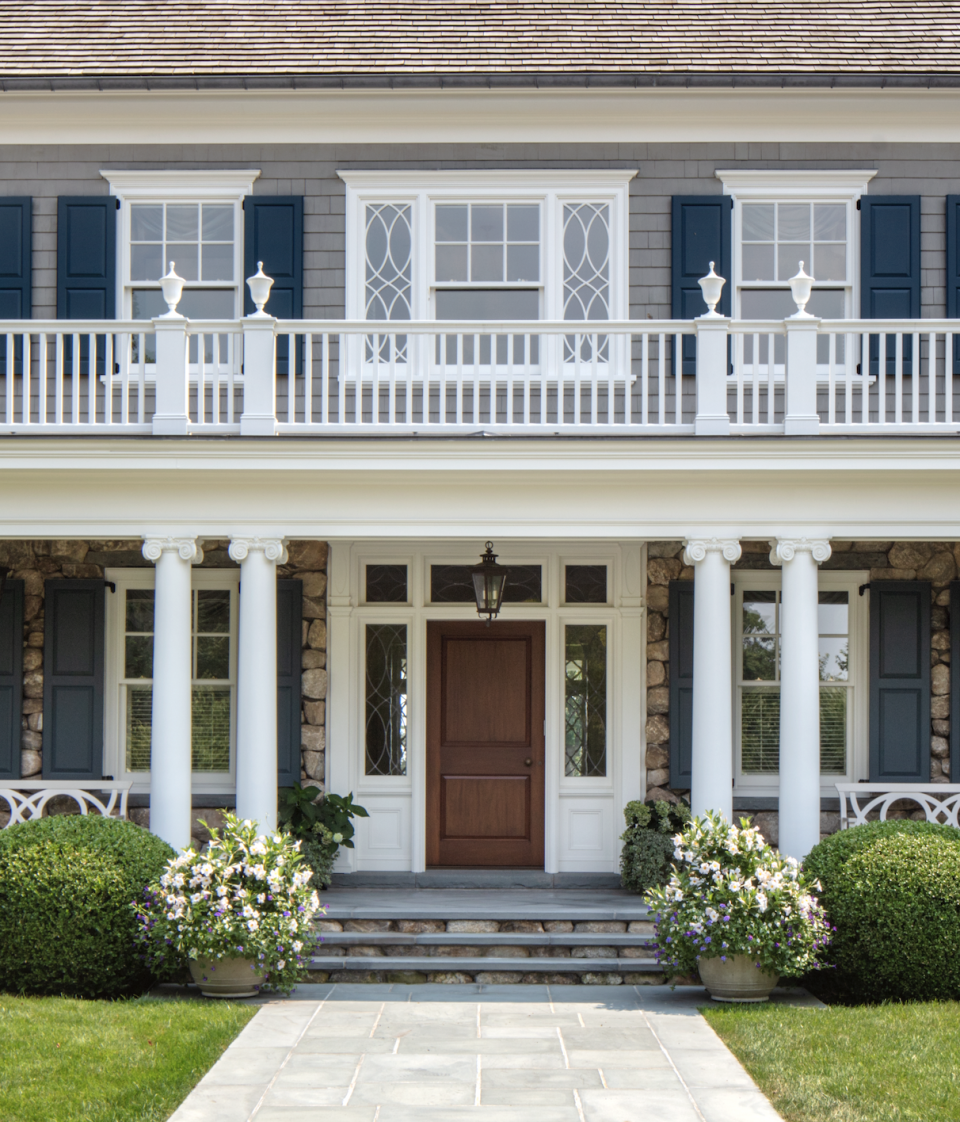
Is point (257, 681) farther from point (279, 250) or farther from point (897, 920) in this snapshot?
point (897, 920)

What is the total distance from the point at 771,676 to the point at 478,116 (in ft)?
18.0

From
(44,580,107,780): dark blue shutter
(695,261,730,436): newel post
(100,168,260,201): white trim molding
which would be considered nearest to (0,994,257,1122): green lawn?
(44,580,107,780): dark blue shutter

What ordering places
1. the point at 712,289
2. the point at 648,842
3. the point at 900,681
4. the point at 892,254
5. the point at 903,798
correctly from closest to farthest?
the point at 712,289 → the point at 648,842 → the point at 903,798 → the point at 892,254 → the point at 900,681

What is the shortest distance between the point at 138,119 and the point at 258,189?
1192 millimetres

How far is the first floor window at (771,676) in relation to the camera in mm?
11453

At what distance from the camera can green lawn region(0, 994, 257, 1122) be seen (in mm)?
6137

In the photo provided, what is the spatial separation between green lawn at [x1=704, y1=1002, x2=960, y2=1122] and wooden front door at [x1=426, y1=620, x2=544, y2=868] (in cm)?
371

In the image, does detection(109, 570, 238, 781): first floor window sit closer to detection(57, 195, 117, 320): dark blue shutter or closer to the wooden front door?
the wooden front door

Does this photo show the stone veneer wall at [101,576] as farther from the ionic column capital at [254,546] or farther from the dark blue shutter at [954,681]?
the dark blue shutter at [954,681]

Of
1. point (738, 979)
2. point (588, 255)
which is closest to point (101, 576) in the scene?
point (588, 255)

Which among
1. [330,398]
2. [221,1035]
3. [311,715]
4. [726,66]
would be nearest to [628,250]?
[726,66]

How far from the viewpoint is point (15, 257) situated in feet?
37.4

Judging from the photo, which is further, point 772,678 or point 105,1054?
point 772,678

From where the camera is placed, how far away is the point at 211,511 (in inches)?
380
